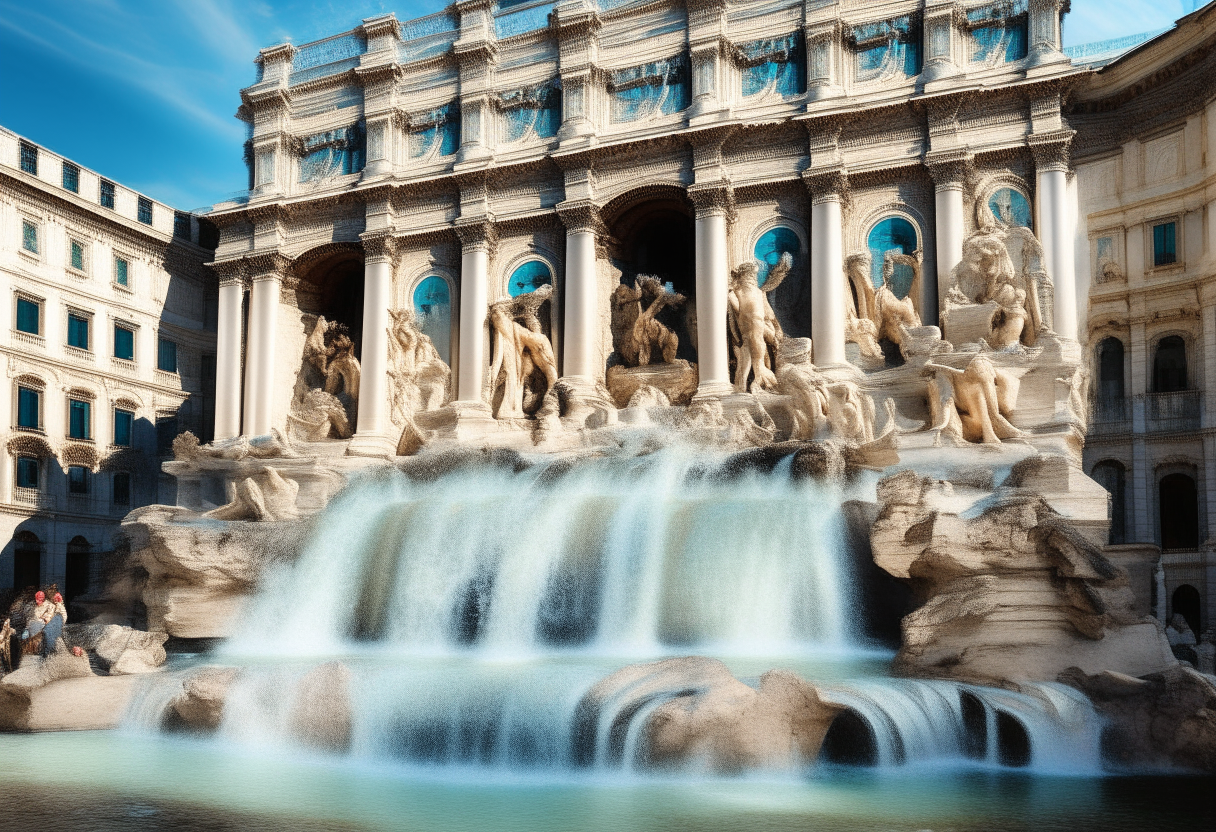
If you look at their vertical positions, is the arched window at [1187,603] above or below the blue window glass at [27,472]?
below

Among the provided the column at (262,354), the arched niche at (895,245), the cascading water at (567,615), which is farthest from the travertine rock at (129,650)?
the arched niche at (895,245)

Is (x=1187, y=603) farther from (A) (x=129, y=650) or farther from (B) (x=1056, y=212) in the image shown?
(A) (x=129, y=650)

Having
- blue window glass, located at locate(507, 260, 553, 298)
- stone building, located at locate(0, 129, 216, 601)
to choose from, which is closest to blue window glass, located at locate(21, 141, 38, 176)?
stone building, located at locate(0, 129, 216, 601)

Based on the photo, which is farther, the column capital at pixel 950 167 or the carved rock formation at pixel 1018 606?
the column capital at pixel 950 167

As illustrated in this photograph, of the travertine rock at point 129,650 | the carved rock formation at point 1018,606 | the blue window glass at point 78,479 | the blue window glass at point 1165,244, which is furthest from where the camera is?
the blue window glass at point 78,479

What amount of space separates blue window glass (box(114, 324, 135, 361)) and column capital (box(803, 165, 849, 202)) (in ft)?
72.6

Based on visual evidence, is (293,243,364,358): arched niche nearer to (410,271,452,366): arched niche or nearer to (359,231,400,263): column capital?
(359,231,400,263): column capital

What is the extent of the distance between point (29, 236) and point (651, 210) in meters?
18.5

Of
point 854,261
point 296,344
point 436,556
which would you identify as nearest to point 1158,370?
point 854,261

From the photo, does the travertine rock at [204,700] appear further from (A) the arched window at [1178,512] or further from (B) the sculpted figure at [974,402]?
(A) the arched window at [1178,512]

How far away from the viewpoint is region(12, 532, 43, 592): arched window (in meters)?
34.2

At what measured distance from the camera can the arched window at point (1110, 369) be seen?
29016 millimetres

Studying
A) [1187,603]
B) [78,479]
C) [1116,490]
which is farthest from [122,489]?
[1187,603]

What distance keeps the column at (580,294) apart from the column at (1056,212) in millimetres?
11426
